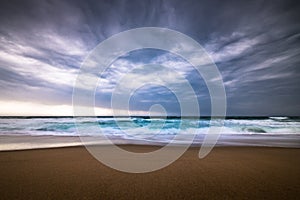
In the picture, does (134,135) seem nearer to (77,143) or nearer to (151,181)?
(77,143)

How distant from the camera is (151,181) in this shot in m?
2.63

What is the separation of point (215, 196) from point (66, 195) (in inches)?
70.1

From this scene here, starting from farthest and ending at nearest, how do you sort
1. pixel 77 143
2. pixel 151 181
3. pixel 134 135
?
pixel 134 135
pixel 77 143
pixel 151 181

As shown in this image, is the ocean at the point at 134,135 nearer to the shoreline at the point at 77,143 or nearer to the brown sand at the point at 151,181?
the shoreline at the point at 77,143

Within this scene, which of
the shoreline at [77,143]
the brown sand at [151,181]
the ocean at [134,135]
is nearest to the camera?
the brown sand at [151,181]

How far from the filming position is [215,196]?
2139mm

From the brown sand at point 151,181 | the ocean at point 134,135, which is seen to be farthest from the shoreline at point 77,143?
the brown sand at point 151,181

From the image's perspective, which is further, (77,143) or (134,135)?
(134,135)

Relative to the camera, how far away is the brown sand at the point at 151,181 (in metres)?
2.16

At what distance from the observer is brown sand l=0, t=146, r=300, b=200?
2.16 metres

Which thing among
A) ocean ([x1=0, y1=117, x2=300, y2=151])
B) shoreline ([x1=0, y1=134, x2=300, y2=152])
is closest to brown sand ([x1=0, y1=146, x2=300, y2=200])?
shoreline ([x1=0, y1=134, x2=300, y2=152])

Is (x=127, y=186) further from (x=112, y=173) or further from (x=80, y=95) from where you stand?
(x=80, y=95)

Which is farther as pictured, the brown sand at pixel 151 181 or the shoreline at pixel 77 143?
the shoreline at pixel 77 143

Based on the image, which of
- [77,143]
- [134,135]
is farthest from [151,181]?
[134,135]
